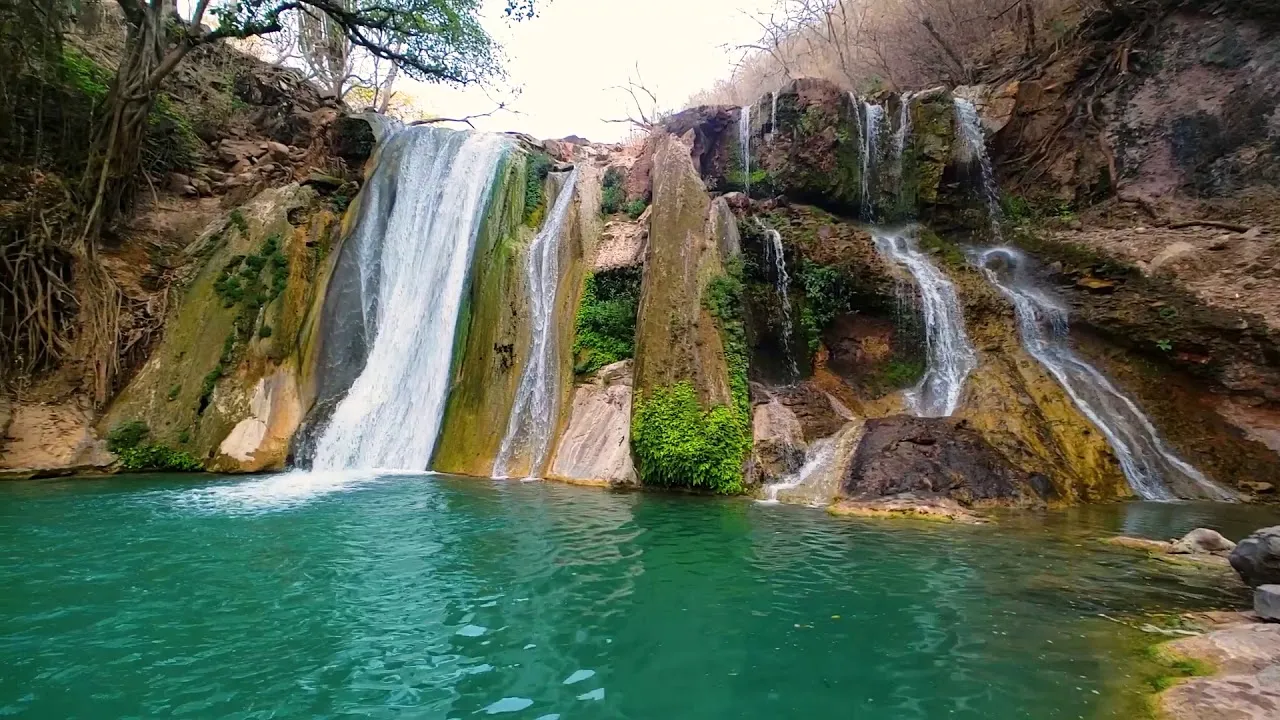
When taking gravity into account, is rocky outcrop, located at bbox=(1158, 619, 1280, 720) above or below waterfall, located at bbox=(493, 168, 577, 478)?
below

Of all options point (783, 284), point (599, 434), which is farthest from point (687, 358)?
point (783, 284)

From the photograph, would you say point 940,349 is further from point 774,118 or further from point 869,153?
point 774,118

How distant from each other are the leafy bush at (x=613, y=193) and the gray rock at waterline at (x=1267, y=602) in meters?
13.2

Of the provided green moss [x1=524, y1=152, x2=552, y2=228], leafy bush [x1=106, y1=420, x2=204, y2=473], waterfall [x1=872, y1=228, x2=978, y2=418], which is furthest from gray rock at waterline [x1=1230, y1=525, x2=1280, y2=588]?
leafy bush [x1=106, y1=420, x2=204, y2=473]

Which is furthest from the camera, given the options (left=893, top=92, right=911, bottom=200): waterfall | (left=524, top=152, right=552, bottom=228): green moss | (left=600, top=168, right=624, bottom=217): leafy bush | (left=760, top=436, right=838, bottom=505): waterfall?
(left=893, top=92, right=911, bottom=200): waterfall

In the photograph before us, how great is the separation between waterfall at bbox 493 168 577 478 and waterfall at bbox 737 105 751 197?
200 inches

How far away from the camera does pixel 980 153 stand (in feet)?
55.6

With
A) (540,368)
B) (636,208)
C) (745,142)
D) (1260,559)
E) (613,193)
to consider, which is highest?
(745,142)

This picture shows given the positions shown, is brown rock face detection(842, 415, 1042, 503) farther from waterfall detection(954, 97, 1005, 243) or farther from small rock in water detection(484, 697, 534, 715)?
waterfall detection(954, 97, 1005, 243)

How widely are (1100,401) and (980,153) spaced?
8803mm

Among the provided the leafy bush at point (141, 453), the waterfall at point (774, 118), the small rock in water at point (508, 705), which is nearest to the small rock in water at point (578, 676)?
the small rock in water at point (508, 705)

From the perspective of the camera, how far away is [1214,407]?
1055 centimetres

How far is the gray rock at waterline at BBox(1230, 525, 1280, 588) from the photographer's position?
15.4ft

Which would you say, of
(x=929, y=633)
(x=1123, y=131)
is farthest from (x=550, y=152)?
(x=929, y=633)
